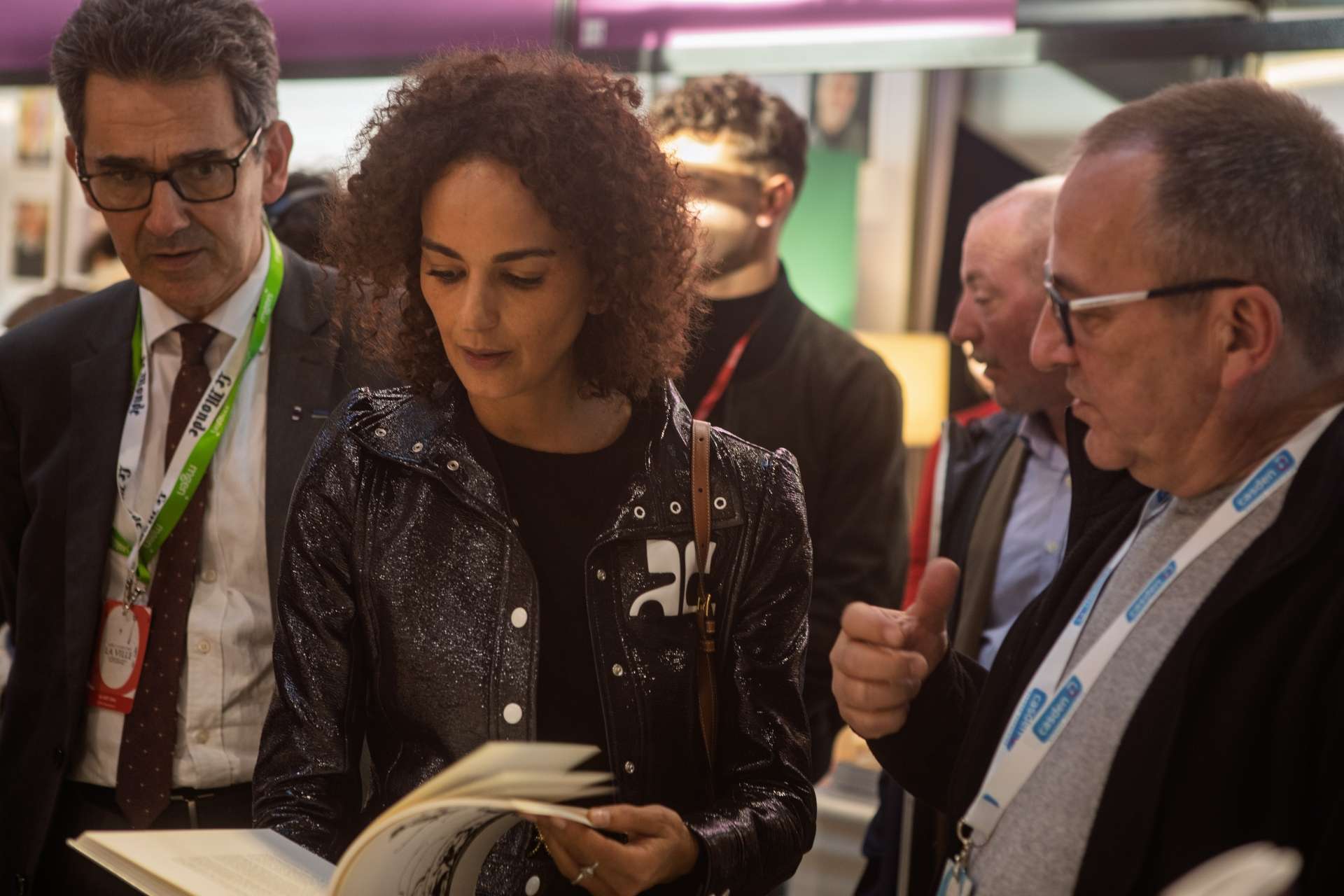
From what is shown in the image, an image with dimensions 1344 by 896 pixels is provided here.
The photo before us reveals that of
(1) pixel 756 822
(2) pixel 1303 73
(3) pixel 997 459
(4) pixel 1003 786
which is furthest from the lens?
(2) pixel 1303 73

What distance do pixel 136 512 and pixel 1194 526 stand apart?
1761mm

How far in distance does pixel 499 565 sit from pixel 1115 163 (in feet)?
3.16

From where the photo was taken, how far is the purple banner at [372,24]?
4984mm

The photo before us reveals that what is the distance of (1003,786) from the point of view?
166 centimetres

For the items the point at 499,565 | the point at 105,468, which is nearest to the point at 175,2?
the point at 105,468

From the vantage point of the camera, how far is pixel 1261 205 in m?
1.55

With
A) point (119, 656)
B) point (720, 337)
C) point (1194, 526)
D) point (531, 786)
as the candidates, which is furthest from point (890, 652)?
point (720, 337)

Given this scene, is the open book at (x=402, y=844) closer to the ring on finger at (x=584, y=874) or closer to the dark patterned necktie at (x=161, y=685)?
the ring on finger at (x=584, y=874)

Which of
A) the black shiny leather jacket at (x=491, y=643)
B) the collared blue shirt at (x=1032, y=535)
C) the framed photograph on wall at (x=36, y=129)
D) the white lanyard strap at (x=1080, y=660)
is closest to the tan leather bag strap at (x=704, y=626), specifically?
the black shiny leather jacket at (x=491, y=643)

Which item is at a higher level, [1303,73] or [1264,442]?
[1303,73]

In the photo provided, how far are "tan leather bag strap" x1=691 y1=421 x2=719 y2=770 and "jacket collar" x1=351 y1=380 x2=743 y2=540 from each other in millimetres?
15

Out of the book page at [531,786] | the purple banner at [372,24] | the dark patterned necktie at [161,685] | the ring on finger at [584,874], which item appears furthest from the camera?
the purple banner at [372,24]

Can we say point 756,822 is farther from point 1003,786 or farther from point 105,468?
point 105,468

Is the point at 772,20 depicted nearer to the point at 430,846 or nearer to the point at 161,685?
the point at 161,685
